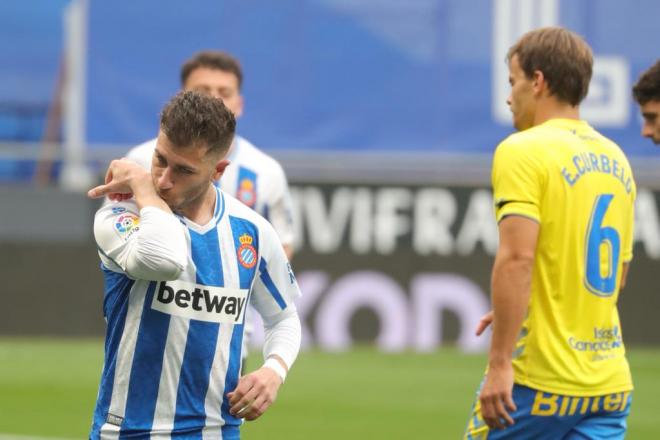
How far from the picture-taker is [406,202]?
12.2 m

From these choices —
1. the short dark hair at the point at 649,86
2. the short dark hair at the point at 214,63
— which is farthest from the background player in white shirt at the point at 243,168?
the short dark hair at the point at 649,86

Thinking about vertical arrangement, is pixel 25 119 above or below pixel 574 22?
below

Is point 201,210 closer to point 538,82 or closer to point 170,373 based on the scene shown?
point 170,373

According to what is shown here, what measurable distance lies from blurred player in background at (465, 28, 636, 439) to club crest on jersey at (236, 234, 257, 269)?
74 cm

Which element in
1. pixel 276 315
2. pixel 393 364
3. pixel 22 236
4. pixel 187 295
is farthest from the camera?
pixel 22 236

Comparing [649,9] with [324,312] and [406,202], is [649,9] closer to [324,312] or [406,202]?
[406,202]

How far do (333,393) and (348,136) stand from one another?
3857 millimetres

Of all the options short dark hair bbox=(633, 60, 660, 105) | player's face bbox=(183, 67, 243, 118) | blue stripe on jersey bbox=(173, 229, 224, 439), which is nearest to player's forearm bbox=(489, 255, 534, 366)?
blue stripe on jersey bbox=(173, 229, 224, 439)

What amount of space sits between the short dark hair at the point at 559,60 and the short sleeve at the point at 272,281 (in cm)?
98

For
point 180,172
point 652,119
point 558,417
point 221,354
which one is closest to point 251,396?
point 221,354

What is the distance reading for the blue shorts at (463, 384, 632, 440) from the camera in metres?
3.87

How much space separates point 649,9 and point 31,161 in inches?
256

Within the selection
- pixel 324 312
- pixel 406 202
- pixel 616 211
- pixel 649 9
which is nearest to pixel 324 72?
pixel 406 202

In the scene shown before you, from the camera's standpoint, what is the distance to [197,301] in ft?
11.5
